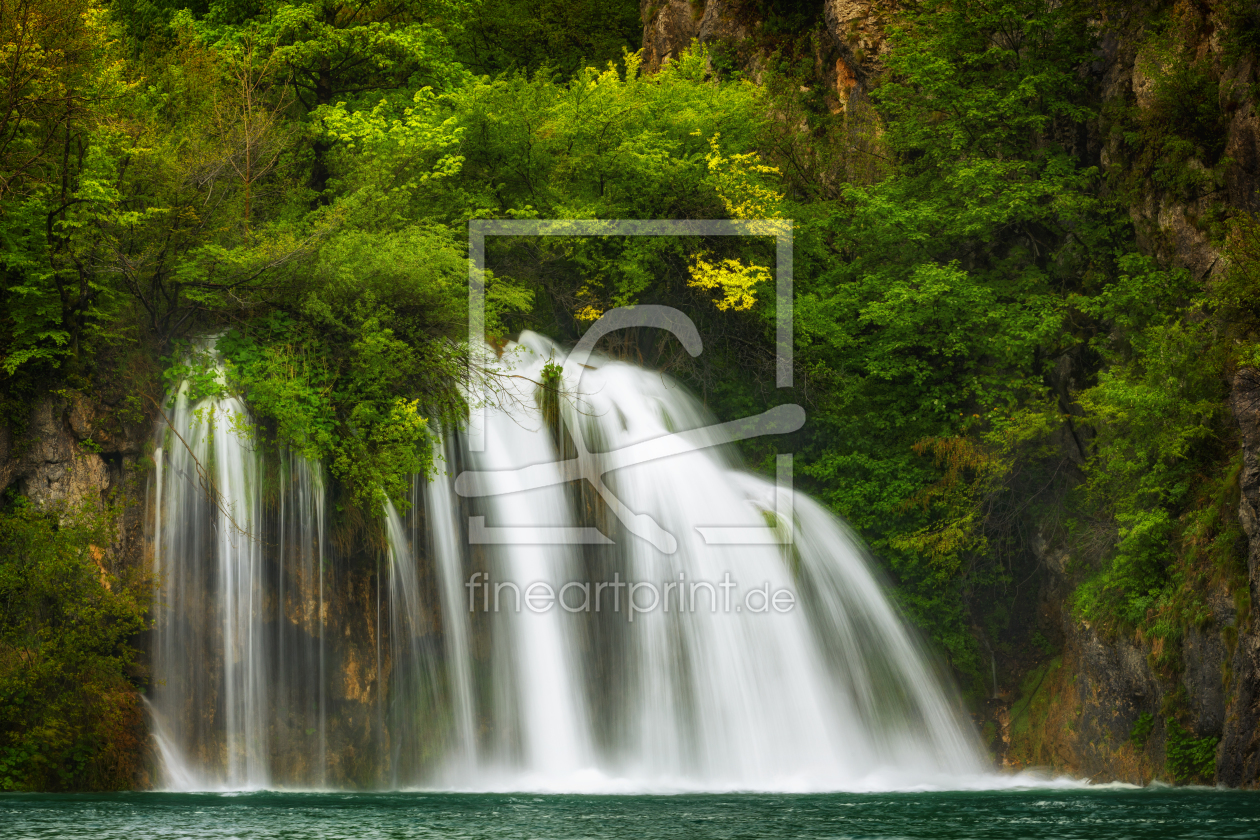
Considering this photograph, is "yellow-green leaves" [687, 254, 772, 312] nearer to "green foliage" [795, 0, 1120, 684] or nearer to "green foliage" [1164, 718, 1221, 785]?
"green foliage" [795, 0, 1120, 684]

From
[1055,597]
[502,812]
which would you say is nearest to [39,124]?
[502,812]

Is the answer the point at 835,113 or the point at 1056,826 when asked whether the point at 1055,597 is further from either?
the point at 835,113

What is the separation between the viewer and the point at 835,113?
2989 cm

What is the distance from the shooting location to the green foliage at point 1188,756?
17984 mm

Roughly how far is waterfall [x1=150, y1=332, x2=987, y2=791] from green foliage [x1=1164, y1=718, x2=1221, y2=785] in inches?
136

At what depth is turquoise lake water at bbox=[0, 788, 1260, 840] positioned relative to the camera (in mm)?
12383

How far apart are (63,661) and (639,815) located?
354 inches

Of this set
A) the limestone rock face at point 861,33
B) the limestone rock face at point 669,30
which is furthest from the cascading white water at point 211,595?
the limestone rock face at point 669,30

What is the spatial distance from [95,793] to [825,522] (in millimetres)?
12941

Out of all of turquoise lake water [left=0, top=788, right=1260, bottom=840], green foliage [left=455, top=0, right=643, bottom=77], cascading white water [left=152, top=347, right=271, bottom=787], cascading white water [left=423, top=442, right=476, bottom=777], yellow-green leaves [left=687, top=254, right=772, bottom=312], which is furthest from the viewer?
green foliage [left=455, top=0, right=643, bottom=77]

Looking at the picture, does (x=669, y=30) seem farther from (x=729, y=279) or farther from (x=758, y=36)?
(x=729, y=279)

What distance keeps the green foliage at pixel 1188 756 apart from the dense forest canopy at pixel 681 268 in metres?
1.62

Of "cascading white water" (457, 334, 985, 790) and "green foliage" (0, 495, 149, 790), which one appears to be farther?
"cascading white water" (457, 334, 985, 790)

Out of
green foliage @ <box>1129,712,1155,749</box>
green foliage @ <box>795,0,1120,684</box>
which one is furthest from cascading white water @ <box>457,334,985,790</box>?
green foliage @ <box>1129,712,1155,749</box>
